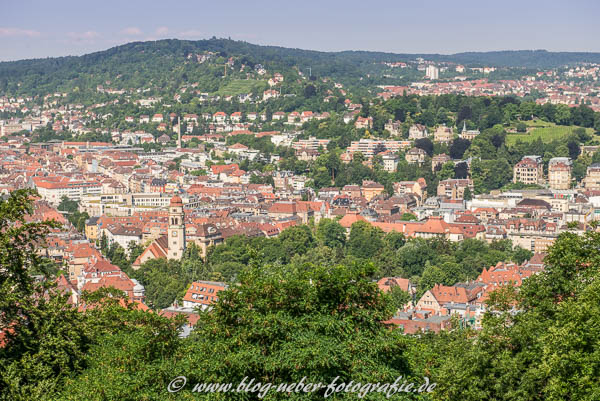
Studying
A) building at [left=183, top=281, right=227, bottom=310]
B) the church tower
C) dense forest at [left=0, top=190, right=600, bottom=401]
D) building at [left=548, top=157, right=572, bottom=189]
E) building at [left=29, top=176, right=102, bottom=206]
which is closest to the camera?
dense forest at [left=0, top=190, right=600, bottom=401]

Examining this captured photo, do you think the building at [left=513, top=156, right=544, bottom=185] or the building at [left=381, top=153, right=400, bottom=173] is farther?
the building at [left=381, top=153, right=400, bottom=173]

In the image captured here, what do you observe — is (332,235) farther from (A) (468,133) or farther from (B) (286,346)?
(B) (286,346)

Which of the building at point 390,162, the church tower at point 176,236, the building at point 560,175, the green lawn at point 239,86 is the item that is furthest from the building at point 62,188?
the green lawn at point 239,86

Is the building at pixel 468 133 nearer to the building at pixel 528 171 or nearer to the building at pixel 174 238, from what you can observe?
the building at pixel 528 171

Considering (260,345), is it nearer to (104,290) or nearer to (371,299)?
(371,299)

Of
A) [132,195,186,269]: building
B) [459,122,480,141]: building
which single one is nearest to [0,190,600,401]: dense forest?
[132,195,186,269]: building

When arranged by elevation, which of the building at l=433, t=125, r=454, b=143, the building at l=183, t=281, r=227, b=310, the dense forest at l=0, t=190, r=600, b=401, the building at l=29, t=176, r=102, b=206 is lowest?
the building at l=29, t=176, r=102, b=206

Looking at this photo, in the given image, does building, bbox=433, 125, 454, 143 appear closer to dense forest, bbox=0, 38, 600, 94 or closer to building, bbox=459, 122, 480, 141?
building, bbox=459, 122, 480, 141
